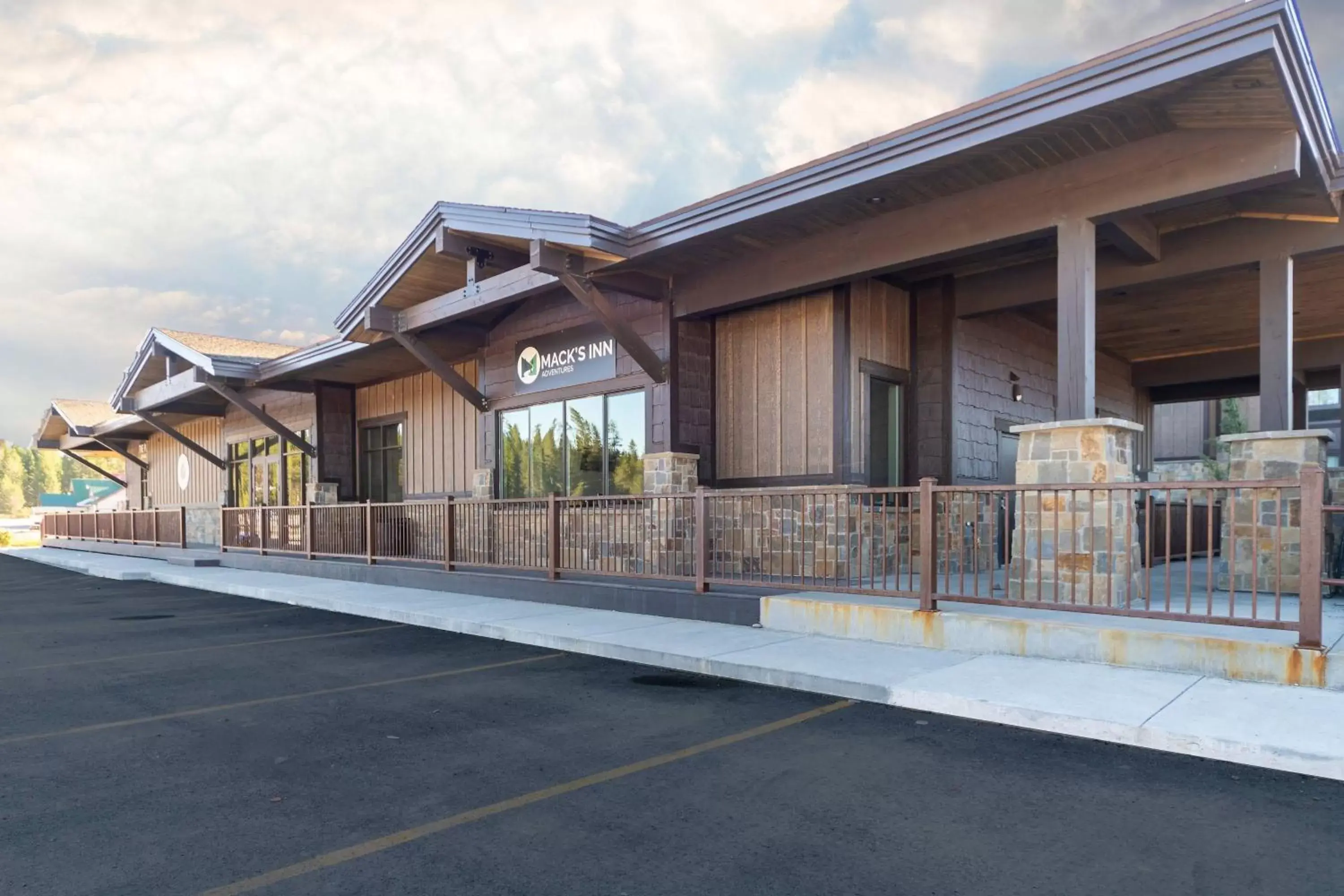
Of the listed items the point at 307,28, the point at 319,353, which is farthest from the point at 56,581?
the point at 307,28

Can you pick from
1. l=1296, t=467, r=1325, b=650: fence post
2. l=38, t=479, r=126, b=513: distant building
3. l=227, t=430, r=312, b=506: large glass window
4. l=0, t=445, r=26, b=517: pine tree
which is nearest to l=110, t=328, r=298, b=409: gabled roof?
l=227, t=430, r=312, b=506: large glass window

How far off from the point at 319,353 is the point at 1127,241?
14.8m

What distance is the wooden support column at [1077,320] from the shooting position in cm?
800

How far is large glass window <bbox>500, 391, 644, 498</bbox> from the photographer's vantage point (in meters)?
13.0

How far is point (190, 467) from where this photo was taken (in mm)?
28109

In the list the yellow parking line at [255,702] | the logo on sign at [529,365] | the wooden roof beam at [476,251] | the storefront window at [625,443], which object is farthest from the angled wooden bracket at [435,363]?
the yellow parking line at [255,702]

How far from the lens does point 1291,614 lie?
23.4 feet

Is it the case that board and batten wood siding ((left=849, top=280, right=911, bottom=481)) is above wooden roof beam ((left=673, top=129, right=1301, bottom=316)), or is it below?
below

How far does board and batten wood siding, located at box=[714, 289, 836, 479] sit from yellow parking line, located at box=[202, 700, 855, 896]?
6.19m

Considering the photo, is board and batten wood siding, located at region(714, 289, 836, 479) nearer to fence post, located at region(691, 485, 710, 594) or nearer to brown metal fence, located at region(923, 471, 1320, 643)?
fence post, located at region(691, 485, 710, 594)

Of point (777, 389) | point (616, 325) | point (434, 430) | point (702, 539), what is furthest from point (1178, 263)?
point (434, 430)

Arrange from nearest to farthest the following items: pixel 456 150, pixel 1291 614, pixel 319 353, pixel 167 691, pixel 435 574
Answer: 1. pixel 167 691
2. pixel 1291 614
3. pixel 435 574
4. pixel 319 353
5. pixel 456 150

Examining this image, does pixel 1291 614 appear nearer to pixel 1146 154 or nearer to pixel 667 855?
pixel 1146 154

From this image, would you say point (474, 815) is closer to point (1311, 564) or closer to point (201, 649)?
point (1311, 564)
